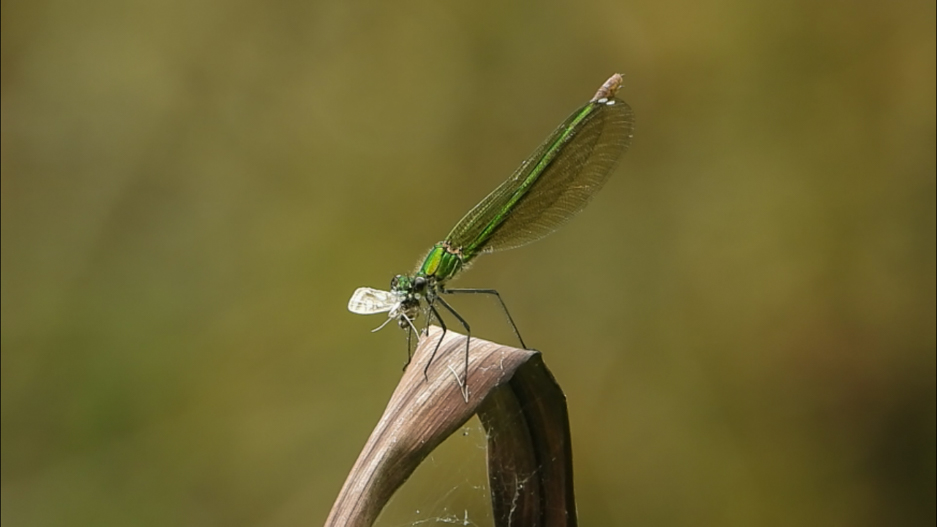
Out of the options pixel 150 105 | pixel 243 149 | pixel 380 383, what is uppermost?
pixel 150 105

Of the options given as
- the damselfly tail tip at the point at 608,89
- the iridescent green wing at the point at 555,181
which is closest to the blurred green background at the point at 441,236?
the iridescent green wing at the point at 555,181

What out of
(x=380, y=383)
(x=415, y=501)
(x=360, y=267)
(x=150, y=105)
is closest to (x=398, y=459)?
(x=415, y=501)

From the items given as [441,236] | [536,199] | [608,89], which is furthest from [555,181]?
[441,236]

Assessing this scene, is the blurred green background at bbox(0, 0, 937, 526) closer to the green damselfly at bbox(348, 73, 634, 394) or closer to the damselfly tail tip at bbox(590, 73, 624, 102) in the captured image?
the green damselfly at bbox(348, 73, 634, 394)

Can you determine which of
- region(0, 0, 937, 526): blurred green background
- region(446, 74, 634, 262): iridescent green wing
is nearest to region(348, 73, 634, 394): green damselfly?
region(446, 74, 634, 262): iridescent green wing

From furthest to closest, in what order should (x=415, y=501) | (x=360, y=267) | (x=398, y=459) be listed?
(x=360, y=267) → (x=415, y=501) → (x=398, y=459)

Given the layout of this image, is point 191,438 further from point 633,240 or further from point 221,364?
point 633,240

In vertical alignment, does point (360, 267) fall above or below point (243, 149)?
below
